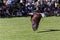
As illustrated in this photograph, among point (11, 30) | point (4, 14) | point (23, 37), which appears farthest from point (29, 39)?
point (4, 14)

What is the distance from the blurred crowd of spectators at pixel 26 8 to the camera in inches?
821

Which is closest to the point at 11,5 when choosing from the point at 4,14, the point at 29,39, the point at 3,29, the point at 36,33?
the point at 4,14

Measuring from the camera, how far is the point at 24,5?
21.5 meters

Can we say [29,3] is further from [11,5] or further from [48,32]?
[48,32]

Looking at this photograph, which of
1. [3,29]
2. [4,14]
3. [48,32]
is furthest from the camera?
[4,14]

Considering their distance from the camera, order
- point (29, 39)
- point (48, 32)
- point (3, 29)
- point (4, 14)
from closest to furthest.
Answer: point (29, 39), point (48, 32), point (3, 29), point (4, 14)

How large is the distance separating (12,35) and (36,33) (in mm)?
1005

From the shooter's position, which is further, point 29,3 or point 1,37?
point 29,3

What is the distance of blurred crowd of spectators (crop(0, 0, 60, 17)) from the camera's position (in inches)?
821

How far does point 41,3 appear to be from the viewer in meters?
21.5

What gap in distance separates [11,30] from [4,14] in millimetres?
6963

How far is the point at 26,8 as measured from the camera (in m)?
21.4

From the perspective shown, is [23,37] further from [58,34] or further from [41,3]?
[41,3]

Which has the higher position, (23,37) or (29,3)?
(23,37)
